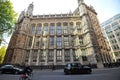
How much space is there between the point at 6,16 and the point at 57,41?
564 inches

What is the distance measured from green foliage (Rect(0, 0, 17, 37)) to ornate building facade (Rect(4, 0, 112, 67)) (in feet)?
21.6

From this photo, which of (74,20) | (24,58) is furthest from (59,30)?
(24,58)

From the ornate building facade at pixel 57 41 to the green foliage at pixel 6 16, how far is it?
6581 mm

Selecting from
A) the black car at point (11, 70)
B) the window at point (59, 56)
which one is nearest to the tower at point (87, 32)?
the window at point (59, 56)

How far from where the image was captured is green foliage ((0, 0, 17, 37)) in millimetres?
18025

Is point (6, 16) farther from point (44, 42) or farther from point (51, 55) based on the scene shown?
point (51, 55)

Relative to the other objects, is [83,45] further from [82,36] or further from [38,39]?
[38,39]

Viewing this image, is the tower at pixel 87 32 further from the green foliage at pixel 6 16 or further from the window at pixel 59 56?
the green foliage at pixel 6 16

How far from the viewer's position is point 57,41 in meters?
28.6

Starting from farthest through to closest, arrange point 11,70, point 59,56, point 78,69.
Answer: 1. point 59,56
2. point 11,70
3. point 78,69

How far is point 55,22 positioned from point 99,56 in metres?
15.7

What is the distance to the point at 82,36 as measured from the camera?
28.2 meters

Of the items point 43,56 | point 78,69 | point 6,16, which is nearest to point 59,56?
point 43,56

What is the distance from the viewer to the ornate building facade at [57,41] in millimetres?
25125
